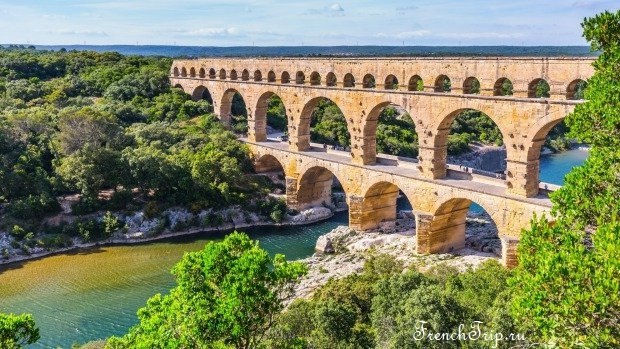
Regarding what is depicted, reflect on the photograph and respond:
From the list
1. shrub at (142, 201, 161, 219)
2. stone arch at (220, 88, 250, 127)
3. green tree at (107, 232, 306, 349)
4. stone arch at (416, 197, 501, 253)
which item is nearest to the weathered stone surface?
stone arch at (416, 197, 501, 253)

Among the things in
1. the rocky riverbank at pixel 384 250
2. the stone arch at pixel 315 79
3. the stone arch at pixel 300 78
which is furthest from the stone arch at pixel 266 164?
the rocky riverbank at pixel 384 250

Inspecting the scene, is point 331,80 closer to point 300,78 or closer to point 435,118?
point 300,78

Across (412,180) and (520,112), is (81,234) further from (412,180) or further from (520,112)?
(520,112)

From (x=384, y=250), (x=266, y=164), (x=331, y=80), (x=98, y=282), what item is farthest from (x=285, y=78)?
(x=98, y=282)

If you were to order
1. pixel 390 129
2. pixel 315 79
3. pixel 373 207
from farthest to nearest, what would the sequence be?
pixel 390 129 → pixel 315 79 → pixel 373 207

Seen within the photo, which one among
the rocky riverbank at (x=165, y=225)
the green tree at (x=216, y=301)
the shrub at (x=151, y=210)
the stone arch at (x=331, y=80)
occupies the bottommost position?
the rocky riverbank at (x=165, y=225)

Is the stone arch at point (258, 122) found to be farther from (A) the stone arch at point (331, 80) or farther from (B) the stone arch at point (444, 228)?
(B) the stone arch at point (444, 228)
